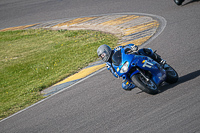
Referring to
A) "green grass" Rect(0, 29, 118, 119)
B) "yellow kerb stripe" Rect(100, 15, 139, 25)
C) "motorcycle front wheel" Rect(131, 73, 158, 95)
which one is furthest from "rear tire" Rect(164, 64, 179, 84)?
"yellow kerb stripe" Rect(100, 15, 139, 25)

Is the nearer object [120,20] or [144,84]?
[144,84]

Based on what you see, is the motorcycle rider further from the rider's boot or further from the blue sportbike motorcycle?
the blue sportbike motorcycle

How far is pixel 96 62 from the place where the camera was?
10.8m

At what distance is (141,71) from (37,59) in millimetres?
7247

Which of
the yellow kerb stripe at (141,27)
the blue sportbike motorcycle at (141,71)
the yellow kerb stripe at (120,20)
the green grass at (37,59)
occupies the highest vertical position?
the blue sportbike motorcycle at (141,71)

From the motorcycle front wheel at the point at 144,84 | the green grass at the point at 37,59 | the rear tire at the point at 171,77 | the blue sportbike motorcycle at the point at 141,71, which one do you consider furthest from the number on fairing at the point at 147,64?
the green grass at the point at 37,59

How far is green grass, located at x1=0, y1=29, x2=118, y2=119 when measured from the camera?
1015 centimetres

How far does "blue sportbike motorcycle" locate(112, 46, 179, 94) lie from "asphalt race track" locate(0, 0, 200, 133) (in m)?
0.26

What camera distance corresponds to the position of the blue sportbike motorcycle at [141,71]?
22.2 feet

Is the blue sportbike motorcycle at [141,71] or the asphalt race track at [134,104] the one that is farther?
the blue sportbike motorcycle at [141,71]

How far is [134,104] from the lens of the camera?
6863 mm

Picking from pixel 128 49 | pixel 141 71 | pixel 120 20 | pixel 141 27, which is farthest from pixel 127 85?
pixel 120 20

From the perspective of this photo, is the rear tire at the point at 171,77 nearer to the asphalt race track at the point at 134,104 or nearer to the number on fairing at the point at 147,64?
the asphalt race track at the point at 134,104

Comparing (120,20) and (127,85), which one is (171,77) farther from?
(120,20)
